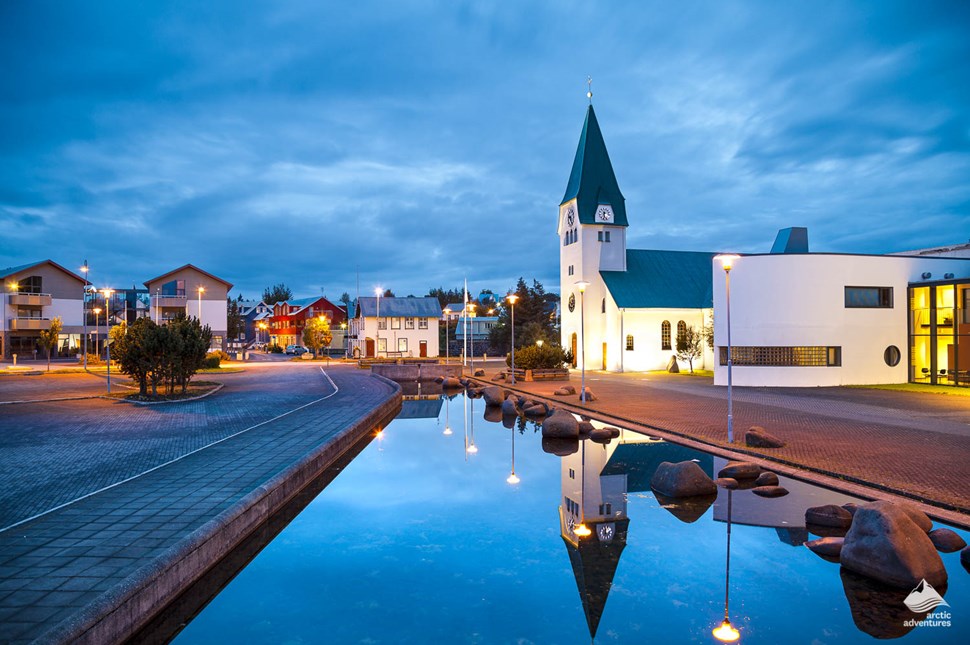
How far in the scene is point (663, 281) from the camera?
4400 cm

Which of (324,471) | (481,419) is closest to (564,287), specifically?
(481,419)

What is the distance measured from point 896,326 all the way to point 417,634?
31.6 meters

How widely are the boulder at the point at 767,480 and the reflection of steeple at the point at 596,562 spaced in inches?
132

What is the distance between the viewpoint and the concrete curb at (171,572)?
527cm

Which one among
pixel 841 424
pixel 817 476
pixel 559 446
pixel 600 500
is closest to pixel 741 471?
pixel 817 476

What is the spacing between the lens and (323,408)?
2070 centimetres

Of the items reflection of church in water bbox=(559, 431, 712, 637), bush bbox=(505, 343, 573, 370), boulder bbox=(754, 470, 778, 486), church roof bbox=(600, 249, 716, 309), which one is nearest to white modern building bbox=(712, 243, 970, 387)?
bush bbox=(505, 343, 573, 370)

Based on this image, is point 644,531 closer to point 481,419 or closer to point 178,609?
point 178,609

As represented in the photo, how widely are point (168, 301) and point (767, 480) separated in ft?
200

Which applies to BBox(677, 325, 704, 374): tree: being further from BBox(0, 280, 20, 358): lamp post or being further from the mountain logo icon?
BBox(0, 280, 20, 358): lamp post

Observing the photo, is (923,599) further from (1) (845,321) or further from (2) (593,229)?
(2) (593,229)

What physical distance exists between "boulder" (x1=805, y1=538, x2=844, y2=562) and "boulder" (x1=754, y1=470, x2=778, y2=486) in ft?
9.96

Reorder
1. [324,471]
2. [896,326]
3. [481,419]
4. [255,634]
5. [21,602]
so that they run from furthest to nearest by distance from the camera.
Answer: [896,326]
[481,419]
[324,471]
[255,634]
[21,602]

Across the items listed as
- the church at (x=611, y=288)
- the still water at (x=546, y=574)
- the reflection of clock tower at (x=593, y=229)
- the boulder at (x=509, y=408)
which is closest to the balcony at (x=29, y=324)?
the church at (x=611, y=288)
